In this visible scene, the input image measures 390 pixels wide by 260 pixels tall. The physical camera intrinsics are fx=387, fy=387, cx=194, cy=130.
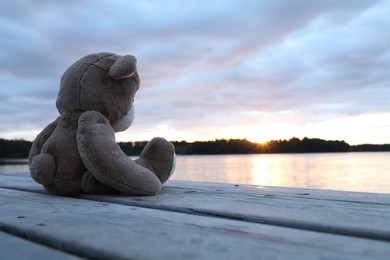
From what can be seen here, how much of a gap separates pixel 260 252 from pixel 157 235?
0.35 m

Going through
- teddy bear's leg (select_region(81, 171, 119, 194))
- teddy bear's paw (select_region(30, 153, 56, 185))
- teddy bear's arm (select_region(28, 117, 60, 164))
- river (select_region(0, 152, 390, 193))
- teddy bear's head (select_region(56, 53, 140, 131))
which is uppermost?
teddy bear's head (select_region(56, 53, 140, 131))

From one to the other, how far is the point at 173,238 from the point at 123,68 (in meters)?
1.68

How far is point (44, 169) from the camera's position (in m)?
2.44

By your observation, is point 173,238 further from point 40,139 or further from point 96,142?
point 40,139

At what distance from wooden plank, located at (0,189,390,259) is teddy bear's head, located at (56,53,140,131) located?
3.61 feet

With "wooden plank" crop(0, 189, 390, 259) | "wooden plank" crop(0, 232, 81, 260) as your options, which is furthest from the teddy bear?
"wooden plank" crop(0, 232, 81, 260)

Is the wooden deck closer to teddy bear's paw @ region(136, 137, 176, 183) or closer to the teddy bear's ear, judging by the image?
teddy bear's paw @ region(136, 137, 176, 183)

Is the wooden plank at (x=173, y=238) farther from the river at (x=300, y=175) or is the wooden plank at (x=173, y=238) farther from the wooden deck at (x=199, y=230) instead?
the river at (x=300, y=175)

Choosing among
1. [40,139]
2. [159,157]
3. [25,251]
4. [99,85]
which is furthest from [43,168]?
[25,251]

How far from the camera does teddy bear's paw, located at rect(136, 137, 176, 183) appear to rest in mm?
2758

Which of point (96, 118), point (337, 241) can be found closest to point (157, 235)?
point (337, 241)

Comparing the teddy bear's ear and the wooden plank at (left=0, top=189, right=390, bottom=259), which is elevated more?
the teddy bear's ear

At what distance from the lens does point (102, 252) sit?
1024 mm

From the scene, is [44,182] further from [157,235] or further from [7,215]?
[157,235]
